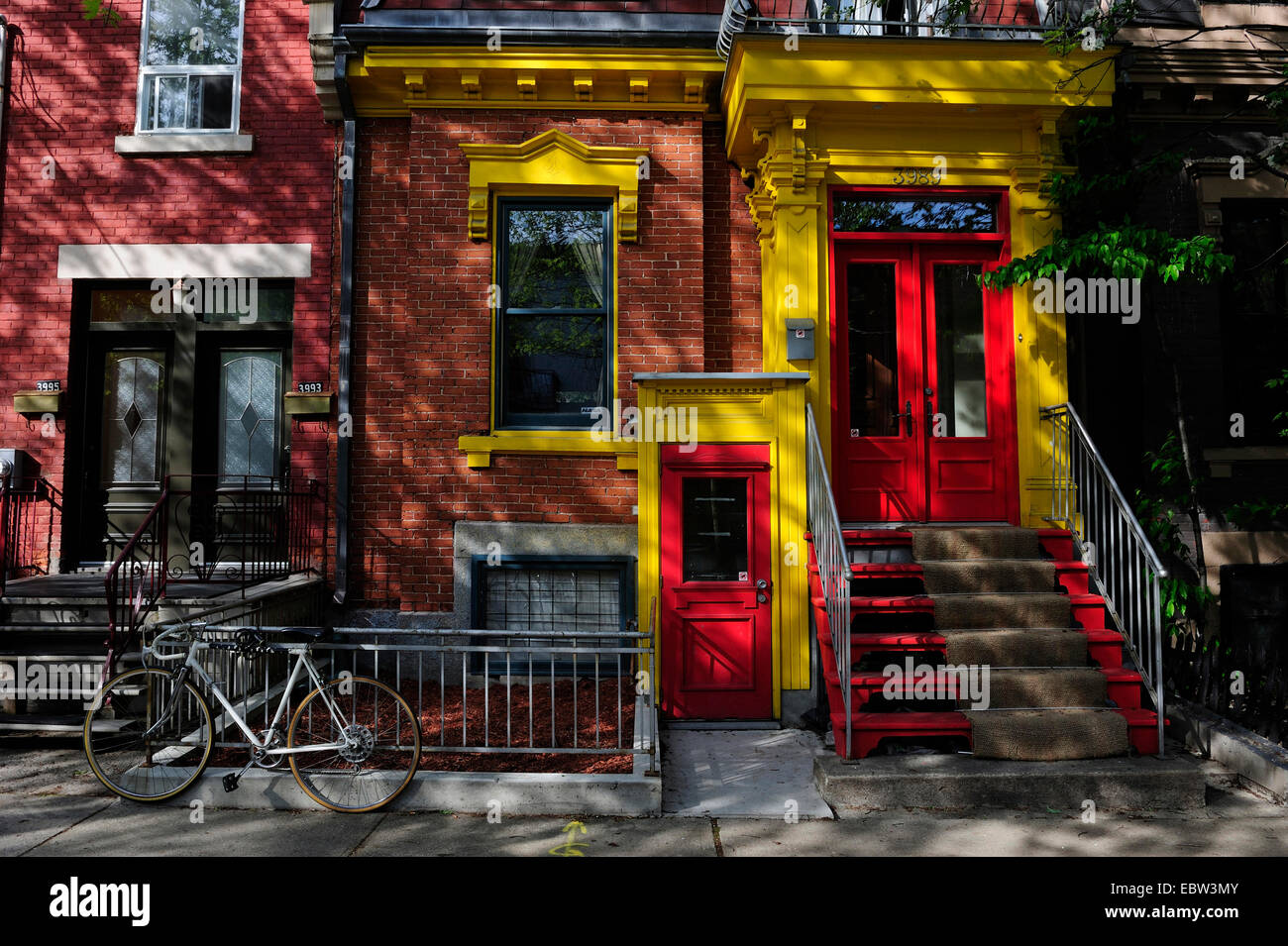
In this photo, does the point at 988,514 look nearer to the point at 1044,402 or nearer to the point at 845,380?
the point at 1044,402

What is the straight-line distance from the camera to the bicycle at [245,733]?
16.4ft

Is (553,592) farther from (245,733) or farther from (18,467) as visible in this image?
(18,467)

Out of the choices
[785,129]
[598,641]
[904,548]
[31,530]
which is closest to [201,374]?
[31,530]

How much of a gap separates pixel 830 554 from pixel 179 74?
27.2ft

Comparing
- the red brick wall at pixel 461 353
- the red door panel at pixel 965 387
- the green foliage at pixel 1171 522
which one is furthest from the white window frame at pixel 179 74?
the green foliage at pixel 1171 522

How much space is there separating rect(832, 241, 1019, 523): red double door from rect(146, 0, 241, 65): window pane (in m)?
6.78

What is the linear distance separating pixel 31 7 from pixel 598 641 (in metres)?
8.88

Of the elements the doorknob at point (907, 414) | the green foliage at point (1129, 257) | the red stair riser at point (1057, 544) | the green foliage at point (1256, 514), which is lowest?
Result: the red stair riser at point (1057, 544)

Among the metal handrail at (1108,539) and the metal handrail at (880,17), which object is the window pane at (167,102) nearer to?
the metal handrail at (880,17)

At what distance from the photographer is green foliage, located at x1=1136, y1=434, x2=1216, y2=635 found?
7129 mm

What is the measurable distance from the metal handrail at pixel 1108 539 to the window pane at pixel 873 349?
1361 mm

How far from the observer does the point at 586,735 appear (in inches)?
A: 239

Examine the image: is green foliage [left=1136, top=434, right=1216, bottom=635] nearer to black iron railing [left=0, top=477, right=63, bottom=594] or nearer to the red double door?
the red double door

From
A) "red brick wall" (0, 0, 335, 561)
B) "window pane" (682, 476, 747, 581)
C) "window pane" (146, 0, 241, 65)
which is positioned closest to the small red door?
"window pane" (682, 476, 747, 581)
